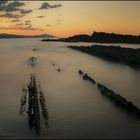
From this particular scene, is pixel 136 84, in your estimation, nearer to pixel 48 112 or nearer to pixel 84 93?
pixel 84 93

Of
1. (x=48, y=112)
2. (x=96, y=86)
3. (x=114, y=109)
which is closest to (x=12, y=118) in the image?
(x=48, y=112)

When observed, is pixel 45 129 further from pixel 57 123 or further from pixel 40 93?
pixel 40 93

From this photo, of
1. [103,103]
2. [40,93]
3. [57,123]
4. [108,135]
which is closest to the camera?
[108,135]

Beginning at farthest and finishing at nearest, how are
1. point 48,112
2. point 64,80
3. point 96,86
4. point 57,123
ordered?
point 64,80 < point 96,86 < point 48,112 < point 57,123

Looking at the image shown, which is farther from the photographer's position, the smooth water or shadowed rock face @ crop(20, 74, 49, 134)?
shadowed rock face @ crop(20, 74, 49, 134)

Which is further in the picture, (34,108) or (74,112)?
(74,112)

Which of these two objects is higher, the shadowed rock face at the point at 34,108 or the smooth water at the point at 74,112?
the shadowed rock face at the point at 34,108

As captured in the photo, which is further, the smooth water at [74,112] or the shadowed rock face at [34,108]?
the shadowed rock face at [34,108]

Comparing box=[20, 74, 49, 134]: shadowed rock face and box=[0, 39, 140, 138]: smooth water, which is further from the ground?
box=[20, 74, 49, 134]: shadowed rock face

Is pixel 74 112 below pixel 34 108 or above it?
below

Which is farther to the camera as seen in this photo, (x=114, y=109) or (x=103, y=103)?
(x=103, y=103)
